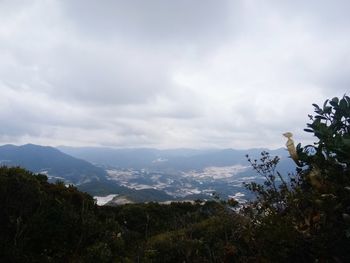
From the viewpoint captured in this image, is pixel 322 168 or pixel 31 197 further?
pixel 31 197

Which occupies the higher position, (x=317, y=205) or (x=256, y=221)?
(x=317, y=205)

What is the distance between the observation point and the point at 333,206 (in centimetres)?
324

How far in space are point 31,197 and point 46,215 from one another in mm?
562

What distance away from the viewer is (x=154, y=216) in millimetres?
19078

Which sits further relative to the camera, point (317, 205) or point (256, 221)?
point (256, 221)

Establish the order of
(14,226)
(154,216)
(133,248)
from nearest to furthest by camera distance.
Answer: (14,226)
(133,248)
(154,216)

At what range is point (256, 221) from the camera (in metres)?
4.46

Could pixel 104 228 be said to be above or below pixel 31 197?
below

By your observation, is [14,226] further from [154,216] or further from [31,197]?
[154,216]

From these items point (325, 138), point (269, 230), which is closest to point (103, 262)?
point (269, 230)

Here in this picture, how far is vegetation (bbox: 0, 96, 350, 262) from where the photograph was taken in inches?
131

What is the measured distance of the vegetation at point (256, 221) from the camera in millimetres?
3334

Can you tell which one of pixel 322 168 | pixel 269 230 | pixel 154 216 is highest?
pixel 322 168

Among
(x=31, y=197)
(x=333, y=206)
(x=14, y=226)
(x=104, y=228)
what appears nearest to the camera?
(x=333, y=206)
